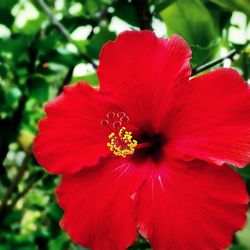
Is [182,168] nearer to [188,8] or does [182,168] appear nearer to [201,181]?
[201,181]

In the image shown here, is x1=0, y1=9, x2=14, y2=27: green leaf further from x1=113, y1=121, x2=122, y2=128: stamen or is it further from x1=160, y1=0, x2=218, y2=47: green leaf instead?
x1=113, y1=121, x2=122, y2=128: stamen

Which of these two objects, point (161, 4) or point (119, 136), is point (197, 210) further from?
point (161, 4)

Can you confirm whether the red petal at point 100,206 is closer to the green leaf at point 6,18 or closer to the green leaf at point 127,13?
the green leaf at point 127,13

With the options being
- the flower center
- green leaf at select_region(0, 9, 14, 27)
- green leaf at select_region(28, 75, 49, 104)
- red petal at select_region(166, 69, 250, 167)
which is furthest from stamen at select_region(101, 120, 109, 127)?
green leaf at select_region(0, 9, 14, 27)

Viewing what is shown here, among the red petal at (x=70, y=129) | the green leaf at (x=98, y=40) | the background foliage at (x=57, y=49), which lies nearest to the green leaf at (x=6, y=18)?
the background foliage at (x=57, y=49)

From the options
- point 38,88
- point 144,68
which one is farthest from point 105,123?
point 38,88
